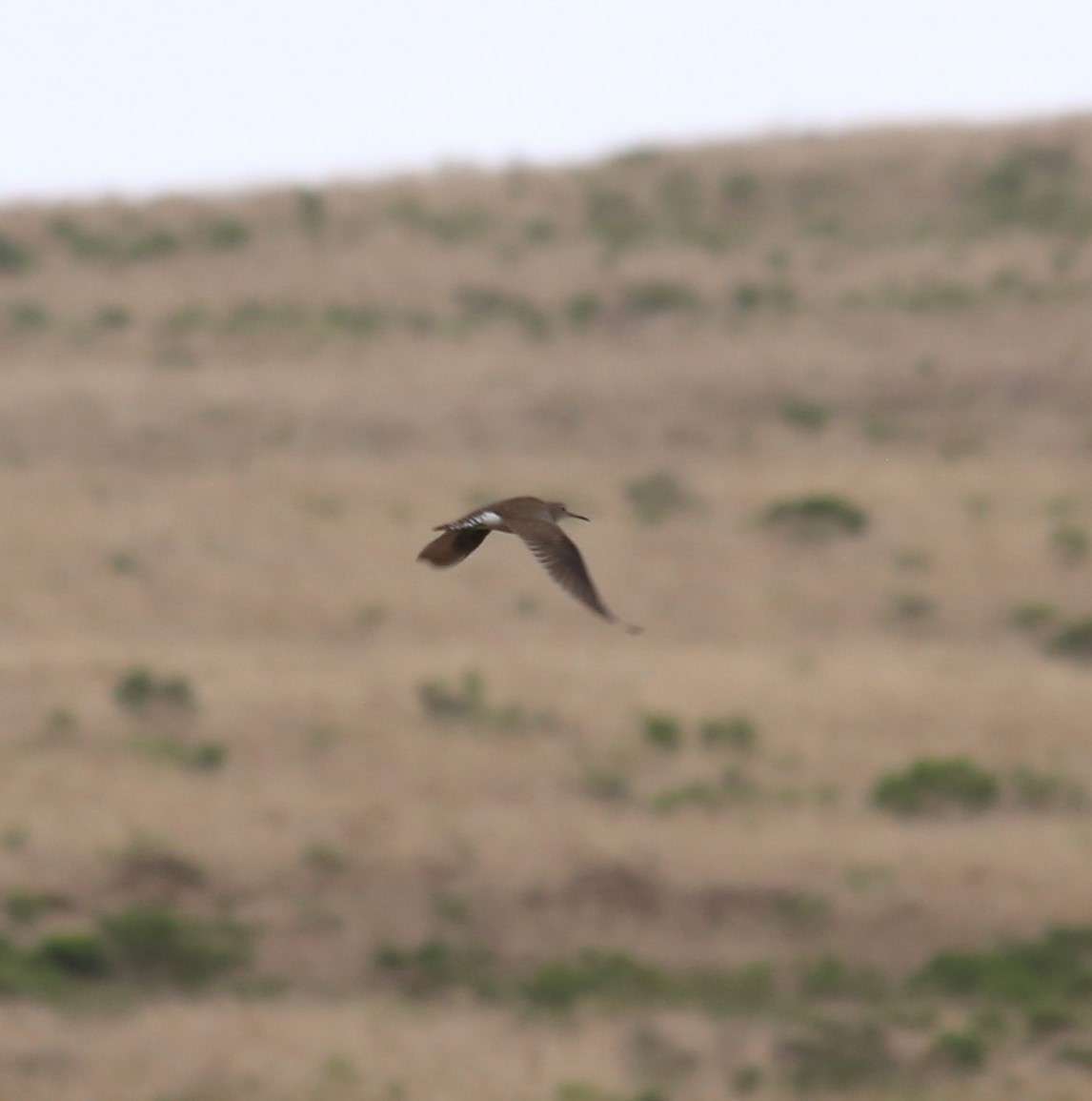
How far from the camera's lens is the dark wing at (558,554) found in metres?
5.62

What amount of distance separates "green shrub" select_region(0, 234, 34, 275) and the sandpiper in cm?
2484

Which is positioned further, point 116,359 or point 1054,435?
point 116,359

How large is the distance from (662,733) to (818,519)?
522 centimetres

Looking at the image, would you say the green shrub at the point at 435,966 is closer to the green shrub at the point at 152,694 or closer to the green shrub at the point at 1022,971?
the green shrub at the point at 1022,971

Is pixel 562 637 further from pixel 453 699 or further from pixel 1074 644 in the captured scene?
pixel 1074 644

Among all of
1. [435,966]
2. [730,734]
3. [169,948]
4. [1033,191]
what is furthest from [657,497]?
[1033,191]

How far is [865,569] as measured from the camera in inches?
791

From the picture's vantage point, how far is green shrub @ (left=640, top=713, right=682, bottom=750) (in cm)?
1598

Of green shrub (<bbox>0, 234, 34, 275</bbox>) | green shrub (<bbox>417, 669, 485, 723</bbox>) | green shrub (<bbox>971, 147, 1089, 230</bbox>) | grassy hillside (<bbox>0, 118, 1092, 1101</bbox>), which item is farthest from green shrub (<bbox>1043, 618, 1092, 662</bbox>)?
green shrub (<bbox>0, 234, 34, 275</bbox>)

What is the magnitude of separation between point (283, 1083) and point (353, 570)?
9065 mm

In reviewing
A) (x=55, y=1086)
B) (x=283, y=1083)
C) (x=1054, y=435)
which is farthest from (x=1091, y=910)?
(x=1054, y=435)

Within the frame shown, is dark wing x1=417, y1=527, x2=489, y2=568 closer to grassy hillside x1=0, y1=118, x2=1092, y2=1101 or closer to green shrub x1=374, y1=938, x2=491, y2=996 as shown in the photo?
grassy hillside x1=0, y1=118, x2=1092, y2=1101

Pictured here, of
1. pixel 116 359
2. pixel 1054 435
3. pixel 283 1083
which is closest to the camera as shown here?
pixel 283 1083

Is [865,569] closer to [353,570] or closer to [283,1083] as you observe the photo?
[353,570]
